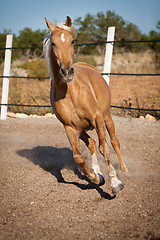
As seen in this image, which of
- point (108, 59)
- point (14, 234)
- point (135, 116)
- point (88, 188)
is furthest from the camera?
point (135, 116)

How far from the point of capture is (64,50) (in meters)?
2.56

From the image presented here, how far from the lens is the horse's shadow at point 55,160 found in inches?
152

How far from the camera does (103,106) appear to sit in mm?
3641

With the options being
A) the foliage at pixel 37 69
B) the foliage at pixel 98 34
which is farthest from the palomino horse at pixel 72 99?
the foliage at pixel 98 34

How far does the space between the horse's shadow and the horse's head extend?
1.71m

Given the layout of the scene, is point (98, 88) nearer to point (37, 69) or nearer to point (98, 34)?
point (37, 69)

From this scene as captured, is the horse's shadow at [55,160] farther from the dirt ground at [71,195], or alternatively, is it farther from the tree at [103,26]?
the tree at [103,26]

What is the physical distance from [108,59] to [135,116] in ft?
6.70

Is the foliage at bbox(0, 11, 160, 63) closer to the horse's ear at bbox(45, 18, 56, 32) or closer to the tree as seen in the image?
the tree

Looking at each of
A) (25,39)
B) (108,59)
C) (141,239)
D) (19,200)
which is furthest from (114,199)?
(25,39)

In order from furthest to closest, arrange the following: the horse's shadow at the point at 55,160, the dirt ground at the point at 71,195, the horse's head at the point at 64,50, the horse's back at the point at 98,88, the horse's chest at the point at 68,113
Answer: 1. the horse's shadow at the point at 55,160
2. the horse's back at the point at 98,88
3. the horse's chest at the point at 68,113
4. the horse's head at the point at 64,50
5. the dirt ground at the point at 71,195

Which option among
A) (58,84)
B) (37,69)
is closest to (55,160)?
(58,84)

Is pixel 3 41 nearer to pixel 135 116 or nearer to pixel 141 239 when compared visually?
pixel 135 116

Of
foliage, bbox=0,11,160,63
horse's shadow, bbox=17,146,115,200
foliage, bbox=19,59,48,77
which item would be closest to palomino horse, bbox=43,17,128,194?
horse's shadow, bbox=17,146,115,200
